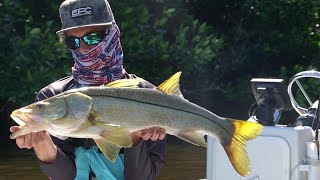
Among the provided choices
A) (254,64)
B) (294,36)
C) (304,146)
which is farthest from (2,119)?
(304,146)

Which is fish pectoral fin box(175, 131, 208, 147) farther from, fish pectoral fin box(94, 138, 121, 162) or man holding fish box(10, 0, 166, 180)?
fish pectoral fin box(94, 138, 121, 162)

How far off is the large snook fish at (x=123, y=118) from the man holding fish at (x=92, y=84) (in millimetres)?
148

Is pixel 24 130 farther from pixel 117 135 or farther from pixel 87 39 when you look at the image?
pixel 87 39

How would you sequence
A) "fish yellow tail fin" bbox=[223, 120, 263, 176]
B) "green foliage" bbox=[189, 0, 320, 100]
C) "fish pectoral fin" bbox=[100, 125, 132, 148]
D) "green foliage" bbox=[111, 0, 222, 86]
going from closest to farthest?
"fish pectoral fin" bbox=[100, 125, 132, 148] → "fish yellow tail fin" bbox=[223, 120, 263, 176] → "green foliage" bbox=[111, 0, 222, 86] → "green foliage" bbox=[189, 0, 320, 100]

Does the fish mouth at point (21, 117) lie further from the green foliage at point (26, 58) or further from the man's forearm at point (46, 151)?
the green foliage at point (26, 58)

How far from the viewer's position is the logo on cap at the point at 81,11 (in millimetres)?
2705

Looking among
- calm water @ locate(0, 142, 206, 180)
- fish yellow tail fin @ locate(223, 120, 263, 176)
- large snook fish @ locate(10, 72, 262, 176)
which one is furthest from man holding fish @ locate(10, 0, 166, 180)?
calm water @ locate(0, 142, 206, 180)

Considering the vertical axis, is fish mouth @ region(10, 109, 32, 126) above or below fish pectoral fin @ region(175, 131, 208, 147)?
above

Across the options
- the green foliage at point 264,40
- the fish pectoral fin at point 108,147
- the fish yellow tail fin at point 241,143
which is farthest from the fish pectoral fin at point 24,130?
the green foliage at point 264,40

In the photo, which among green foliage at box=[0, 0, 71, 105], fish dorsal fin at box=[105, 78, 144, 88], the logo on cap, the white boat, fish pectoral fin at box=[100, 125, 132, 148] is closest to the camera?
fish pectoral fin at box=[100, 125, 132, 148]

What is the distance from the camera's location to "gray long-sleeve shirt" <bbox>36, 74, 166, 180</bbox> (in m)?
2.63

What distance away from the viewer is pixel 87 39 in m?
2.72

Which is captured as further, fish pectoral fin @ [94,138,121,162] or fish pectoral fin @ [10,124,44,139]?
fish pectoral fin @ [94,138,121,162]

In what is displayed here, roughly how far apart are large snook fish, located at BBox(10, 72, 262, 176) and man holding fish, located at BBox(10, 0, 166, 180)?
0.15m
